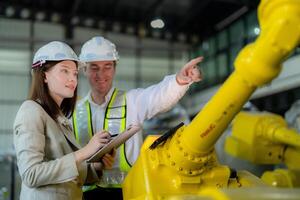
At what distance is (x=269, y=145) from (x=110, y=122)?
229cm

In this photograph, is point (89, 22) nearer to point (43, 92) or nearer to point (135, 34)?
point (135, 34)

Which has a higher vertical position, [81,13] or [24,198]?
[81,13]

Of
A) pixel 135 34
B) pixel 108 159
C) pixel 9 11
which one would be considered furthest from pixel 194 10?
pixel 108 159

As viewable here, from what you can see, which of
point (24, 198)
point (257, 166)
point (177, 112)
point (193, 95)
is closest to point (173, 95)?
point (24, 198)

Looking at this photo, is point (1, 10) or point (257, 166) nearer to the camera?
point (257, 166)

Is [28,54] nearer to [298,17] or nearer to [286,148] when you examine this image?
[286,148]

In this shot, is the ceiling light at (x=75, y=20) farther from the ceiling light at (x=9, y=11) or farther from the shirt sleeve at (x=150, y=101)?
the shirt sleeve at (x=150, y=101)

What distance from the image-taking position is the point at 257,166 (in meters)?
6.01

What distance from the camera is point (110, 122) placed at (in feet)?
9.53

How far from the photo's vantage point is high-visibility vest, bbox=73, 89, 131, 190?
9.48ft

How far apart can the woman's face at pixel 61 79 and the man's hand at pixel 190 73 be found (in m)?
0.64

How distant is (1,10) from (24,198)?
12957mm

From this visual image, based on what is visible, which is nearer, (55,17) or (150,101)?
(150,101)

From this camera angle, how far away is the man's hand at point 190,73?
7.65ft
